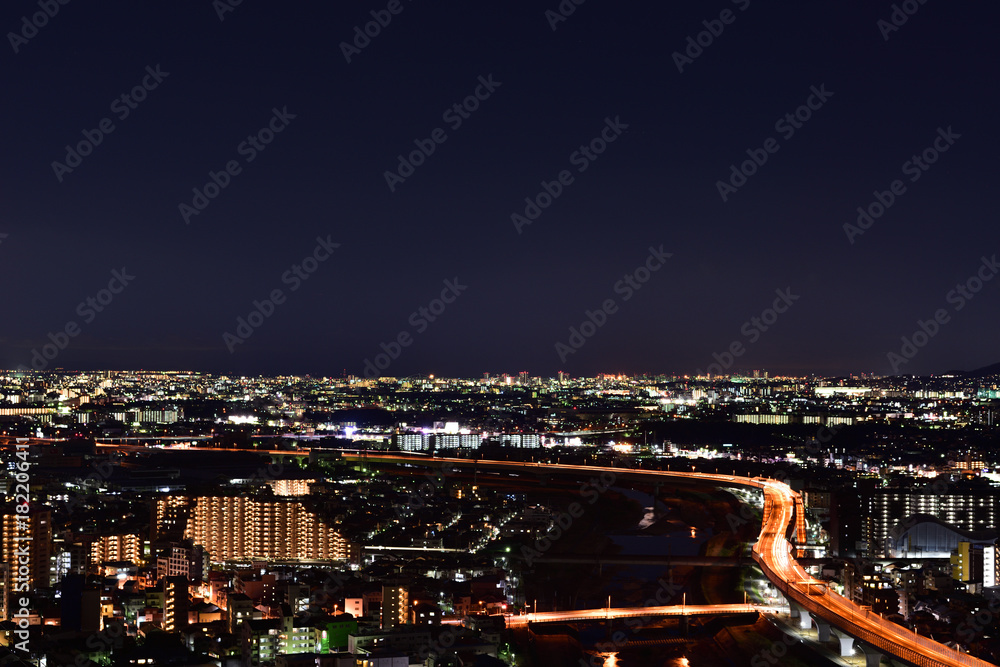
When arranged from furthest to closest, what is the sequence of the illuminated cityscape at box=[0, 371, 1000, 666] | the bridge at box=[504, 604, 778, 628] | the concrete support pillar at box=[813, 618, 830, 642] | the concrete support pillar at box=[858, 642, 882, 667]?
the bridge at box=[504, 604, 778, 628] < the concrete support pillar at box=[813, 618, 830, 642] < the illuminated cityscape at box=[0, 371, 1000, 666] < the concrete support pillar at box=[858, 642, 882, 667]

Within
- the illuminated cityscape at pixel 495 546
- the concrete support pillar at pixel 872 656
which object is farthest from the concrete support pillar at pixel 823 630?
the concrete support pillar at pixel 872 656

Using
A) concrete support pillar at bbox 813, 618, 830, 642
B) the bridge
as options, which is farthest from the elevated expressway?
the bridge

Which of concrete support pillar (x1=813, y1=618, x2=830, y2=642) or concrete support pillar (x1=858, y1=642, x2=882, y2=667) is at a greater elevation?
concrete support pillar (x1=813, y1=618, x2=830, y2=642)

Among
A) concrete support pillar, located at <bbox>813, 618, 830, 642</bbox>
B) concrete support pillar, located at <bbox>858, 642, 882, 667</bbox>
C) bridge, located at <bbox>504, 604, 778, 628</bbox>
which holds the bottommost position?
concrete support pillar, located at <bbox>858, 642, 882, 667</bbox>

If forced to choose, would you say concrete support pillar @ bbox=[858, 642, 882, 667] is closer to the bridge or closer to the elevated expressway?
the elevated expressway

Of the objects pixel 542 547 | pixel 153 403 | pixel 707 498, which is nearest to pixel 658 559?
pixel 542 547

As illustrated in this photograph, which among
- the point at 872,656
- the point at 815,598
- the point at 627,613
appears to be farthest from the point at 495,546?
the point at 872,656

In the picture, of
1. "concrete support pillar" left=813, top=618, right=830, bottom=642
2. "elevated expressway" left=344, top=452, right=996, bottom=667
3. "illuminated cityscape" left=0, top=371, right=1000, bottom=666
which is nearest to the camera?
"elevated expressway" left=344, top=452, right=996, bottom=667

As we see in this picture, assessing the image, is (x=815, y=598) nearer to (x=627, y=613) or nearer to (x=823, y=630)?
(x=823, y=630)

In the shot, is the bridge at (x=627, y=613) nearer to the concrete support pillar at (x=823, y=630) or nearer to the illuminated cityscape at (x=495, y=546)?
the illuminated cityscape at (x=495, y=546)

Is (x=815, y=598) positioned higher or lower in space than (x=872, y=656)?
higher

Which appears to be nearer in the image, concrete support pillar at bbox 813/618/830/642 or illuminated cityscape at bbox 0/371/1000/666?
illuminated cityscape at bbox 0/371/1000/666

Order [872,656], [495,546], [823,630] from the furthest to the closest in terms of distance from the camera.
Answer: [495,546], [823,630], [872,656]
